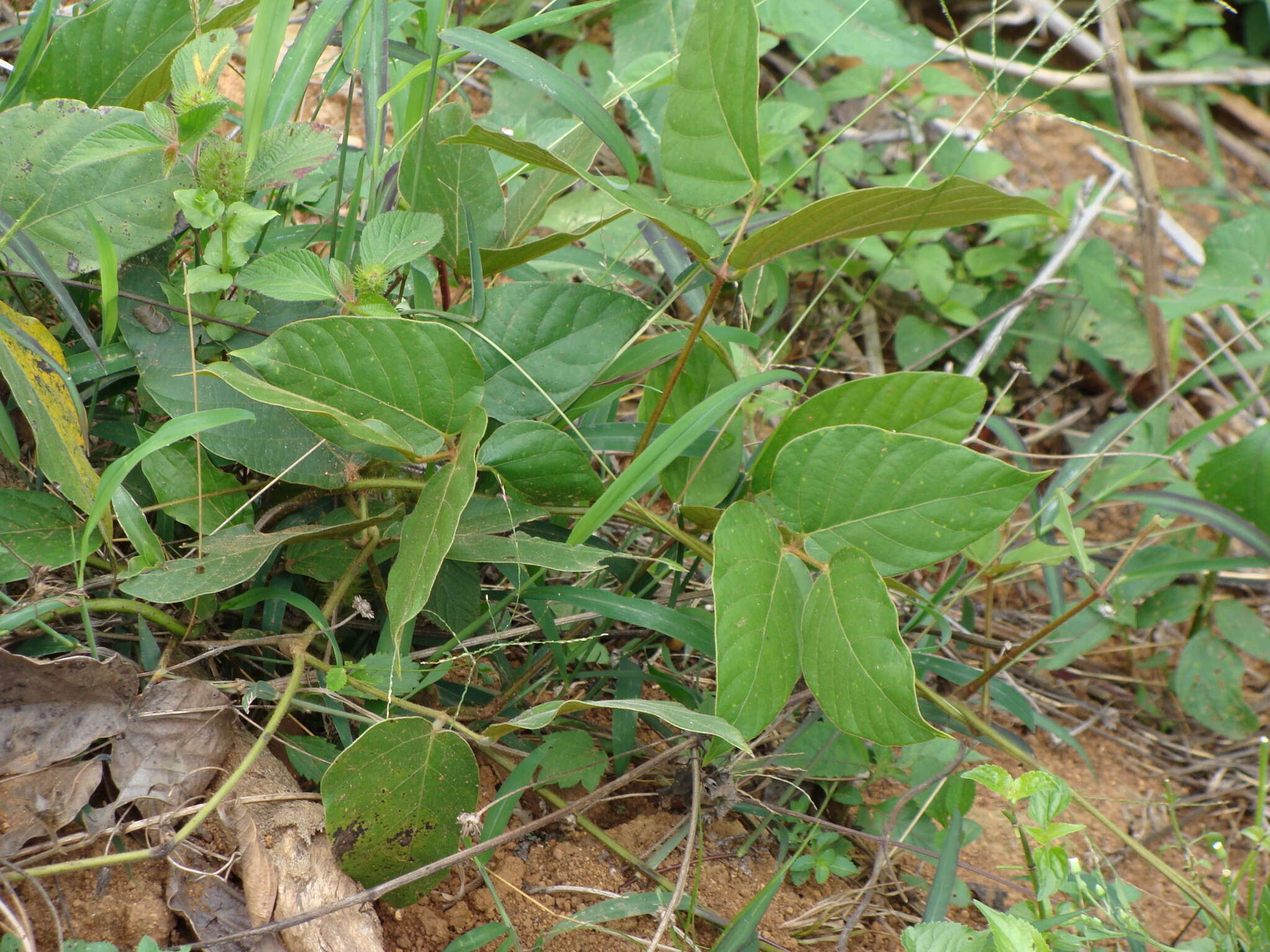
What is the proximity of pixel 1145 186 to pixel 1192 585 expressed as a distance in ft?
3.13

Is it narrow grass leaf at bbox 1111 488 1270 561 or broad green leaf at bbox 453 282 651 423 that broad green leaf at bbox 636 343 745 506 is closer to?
broad green leaf at bbox 453 282 651 423

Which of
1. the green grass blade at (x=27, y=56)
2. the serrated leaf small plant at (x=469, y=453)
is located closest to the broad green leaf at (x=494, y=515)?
the serrated leaf small plant at (x=469, y=453)

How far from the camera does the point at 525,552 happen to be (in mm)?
936

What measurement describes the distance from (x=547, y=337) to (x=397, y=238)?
181 mm

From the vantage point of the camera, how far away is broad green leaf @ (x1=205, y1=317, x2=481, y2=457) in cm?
85

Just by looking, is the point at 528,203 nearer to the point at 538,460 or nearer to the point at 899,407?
the point at 538,460

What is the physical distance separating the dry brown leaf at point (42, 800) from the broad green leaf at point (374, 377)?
0.38 metres

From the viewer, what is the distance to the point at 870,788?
1.30 metres

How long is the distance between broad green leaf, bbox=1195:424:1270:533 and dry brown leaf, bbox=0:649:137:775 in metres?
1.56

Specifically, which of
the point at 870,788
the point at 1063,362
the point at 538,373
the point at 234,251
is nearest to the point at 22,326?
the point at 234,251

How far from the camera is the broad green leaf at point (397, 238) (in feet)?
3.16

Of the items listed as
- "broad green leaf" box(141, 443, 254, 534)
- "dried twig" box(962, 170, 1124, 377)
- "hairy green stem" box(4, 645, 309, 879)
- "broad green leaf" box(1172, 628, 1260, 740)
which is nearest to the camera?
"hairy green stem" box(4, 645, 309, 879)

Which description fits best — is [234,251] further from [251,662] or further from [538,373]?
[251,662]

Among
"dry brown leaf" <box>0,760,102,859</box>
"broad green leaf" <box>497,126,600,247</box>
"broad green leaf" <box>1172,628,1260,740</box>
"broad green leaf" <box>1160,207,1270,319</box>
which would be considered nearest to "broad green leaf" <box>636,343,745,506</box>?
"broad green leaf" <box>497,126,600,247</box>
